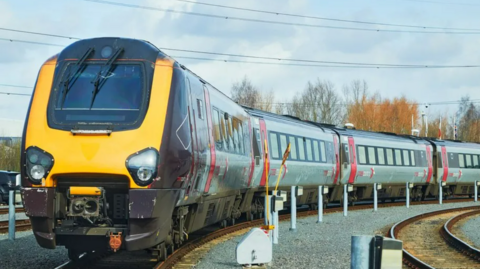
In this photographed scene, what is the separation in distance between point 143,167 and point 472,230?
1335cm

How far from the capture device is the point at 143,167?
895 cm

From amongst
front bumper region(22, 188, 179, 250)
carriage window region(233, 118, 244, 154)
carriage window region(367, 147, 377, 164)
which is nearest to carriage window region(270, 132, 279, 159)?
carriage window region(233, 118, 244, 154)

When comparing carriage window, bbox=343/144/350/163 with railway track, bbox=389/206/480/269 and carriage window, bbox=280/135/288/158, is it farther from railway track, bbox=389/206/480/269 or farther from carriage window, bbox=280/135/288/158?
carriage window, bbox=280/135/288/158

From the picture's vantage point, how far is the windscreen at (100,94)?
9320 mm

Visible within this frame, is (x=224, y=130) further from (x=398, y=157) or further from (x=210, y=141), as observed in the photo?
(x=398, y=157)

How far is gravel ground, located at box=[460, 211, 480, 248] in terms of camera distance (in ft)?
56.9

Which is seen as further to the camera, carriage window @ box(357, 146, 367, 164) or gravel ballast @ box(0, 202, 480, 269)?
carriage window @ box(357, 146, 367, 164)

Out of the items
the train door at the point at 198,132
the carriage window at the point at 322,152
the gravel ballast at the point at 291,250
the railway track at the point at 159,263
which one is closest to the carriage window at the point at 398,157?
the carriage window at the point at 322,152

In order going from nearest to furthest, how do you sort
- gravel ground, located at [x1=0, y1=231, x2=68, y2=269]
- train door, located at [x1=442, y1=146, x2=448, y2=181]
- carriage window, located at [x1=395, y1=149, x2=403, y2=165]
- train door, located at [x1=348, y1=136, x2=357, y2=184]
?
1. gravel ground, located at [x1=0, y1=231, x2=68, y2=269]
2. train door, located at [x1=348, y1=136, x2=357, y2=184]
3. carriage window, located at [x1=395, y1=149, x2=403, y2=165]
4. train door, located at [x1=442, y1=146, x2=448, y2=181]

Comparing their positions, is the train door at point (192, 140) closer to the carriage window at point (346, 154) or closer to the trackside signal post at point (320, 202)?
the trackside signal post at point (320, 202)

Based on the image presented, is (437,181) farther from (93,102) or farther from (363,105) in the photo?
(363,105)

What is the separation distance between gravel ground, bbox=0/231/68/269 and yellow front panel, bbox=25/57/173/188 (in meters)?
2.10

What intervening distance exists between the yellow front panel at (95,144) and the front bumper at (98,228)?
0.64ft

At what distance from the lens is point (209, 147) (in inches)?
468
